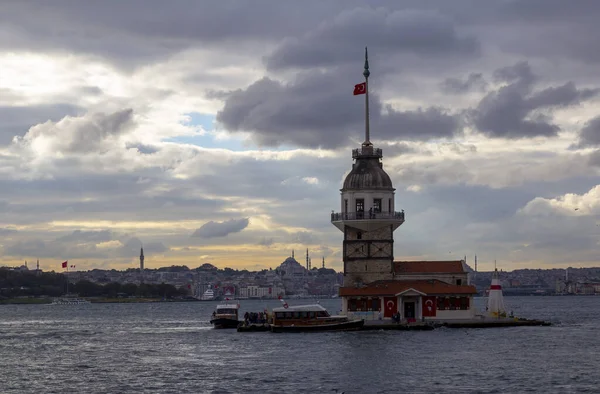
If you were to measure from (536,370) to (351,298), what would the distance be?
115 feet

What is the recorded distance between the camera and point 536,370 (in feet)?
197

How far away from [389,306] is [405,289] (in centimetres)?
215

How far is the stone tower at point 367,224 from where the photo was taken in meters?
99.0

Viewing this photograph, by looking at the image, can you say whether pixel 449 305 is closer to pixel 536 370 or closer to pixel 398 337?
pixel 398 337

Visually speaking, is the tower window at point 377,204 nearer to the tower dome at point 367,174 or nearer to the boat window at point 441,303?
the tower dome at point 367,174

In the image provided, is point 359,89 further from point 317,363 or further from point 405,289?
point 317,363

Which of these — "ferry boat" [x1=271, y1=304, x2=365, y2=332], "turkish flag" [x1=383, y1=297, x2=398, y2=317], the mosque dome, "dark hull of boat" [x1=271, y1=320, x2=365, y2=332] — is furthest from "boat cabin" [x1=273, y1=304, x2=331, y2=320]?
the mosque dome

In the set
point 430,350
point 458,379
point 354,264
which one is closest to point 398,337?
point 430,350

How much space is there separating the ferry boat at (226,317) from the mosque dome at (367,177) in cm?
1811

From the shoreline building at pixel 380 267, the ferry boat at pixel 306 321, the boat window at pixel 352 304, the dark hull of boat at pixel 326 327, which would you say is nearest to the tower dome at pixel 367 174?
the shoreline building at pixel 380 267

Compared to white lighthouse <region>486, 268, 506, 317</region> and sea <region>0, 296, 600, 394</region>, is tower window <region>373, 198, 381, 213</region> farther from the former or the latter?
sea <region>0, 296, 600, 394</region>

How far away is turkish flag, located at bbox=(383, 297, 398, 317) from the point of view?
93.2m

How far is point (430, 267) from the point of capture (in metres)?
99.0

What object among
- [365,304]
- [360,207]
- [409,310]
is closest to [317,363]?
[365,304]
